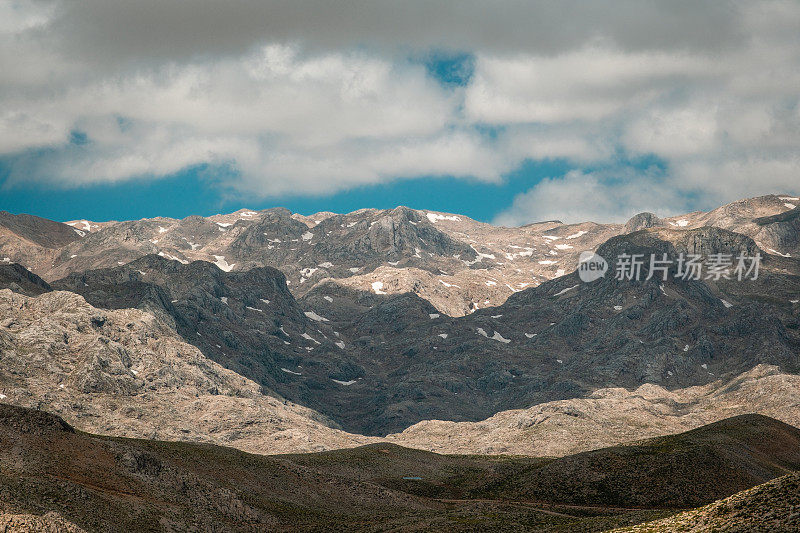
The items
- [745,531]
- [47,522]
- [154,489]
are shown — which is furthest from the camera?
[154,489]

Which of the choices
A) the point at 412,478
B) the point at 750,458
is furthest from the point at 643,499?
the point at 412,478

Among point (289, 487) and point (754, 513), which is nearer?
point (754, 513)

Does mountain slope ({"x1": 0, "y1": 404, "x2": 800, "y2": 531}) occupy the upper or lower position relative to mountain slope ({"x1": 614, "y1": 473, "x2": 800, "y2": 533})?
lower

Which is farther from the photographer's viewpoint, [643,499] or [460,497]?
[460,497]

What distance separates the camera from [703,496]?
15300 cm

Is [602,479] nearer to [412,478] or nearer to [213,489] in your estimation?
[412,478]

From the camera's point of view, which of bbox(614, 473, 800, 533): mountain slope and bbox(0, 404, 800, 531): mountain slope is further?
bbox(0, 404, 800, 531): mountain slope

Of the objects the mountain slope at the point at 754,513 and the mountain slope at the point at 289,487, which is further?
the mountain slope at the point at 289,487

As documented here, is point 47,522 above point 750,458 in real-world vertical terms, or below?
below

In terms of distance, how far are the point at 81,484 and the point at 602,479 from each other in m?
108

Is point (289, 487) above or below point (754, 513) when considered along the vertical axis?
below

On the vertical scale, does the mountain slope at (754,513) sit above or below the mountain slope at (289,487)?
above

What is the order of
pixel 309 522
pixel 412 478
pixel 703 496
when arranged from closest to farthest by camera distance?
pixel 309 522 → pixel 703 496 → pixel 412 478

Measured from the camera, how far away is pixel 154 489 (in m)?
122
